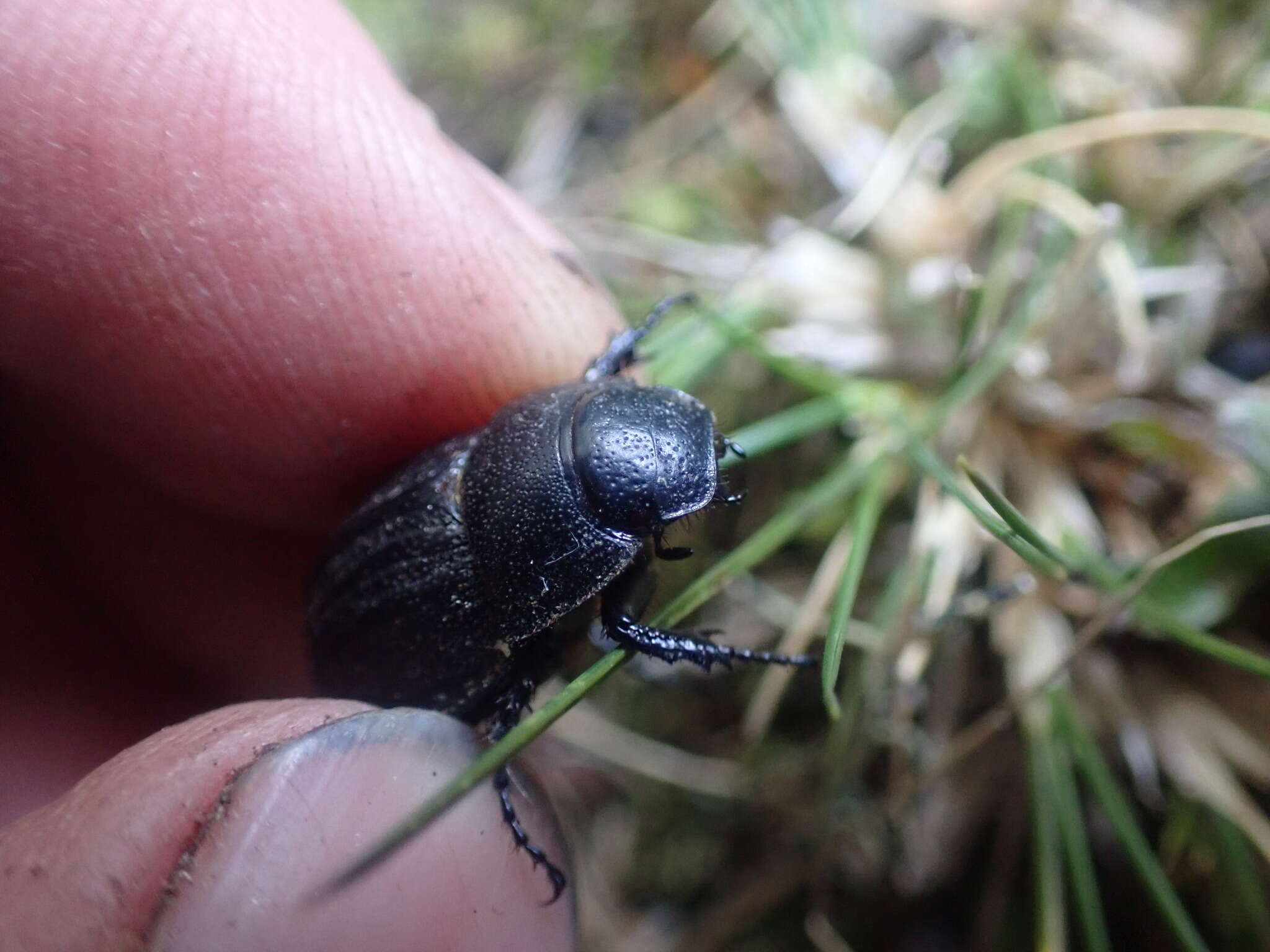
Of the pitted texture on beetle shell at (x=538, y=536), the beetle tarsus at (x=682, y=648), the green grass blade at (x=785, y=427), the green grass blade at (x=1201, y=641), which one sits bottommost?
the green grass blade at (x=1201, y=641)

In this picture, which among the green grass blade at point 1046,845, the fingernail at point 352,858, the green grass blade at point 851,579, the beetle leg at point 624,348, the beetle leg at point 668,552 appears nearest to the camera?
the fingernail at point 352,858

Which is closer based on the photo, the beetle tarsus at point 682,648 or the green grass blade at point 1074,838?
the green grass blade at point 1074,838

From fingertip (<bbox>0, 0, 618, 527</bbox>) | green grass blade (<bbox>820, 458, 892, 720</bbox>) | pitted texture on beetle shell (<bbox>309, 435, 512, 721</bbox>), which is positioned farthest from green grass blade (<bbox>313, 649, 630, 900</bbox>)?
fingertip (<bbox>0, 0, 618, 527</bbox>)

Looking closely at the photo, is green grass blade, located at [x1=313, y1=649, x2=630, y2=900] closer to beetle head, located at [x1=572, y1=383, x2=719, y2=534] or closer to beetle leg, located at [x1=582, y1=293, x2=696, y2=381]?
beetle head, located at [x1=572, y1=383, x2=719, y2=534]

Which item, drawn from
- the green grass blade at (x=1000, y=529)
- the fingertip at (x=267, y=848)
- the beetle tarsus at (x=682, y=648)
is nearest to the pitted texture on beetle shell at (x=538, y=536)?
the beetle tarsus at (x=682, y=648)

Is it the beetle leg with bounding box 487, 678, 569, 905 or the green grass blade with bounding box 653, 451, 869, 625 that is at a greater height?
the green grass blade with bounding box 653, 451, 869, 625

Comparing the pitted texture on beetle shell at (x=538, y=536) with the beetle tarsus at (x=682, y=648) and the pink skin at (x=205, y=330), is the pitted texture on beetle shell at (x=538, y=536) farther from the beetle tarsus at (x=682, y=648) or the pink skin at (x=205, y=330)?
→ the pink skin at (x=205, y=330)
